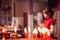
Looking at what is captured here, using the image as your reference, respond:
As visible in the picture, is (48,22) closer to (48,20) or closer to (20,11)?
(48,20)

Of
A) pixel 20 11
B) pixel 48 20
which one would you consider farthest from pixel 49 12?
pixel 20 11

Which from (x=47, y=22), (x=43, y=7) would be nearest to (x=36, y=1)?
(x=43, y=7)

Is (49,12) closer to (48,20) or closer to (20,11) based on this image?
(48,20)

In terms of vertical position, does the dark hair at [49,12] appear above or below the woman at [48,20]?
above

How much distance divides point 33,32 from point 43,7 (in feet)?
0.62

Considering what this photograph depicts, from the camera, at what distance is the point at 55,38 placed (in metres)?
1.07

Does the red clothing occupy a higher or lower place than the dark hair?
lower

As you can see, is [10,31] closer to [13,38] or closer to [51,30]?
[13,38]

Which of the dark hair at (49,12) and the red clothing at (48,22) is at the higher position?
the dark hair at (49,12)

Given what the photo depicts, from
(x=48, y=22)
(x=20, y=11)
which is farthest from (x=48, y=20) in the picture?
(x=20, y=11)

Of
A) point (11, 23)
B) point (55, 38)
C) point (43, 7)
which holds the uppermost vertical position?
point (43, 7)

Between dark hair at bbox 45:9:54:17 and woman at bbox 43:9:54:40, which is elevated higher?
dark hair at bbox 45:9:54:17

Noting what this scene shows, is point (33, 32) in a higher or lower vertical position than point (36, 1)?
lower

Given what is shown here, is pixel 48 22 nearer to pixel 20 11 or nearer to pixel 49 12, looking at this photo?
pixel 49 12
